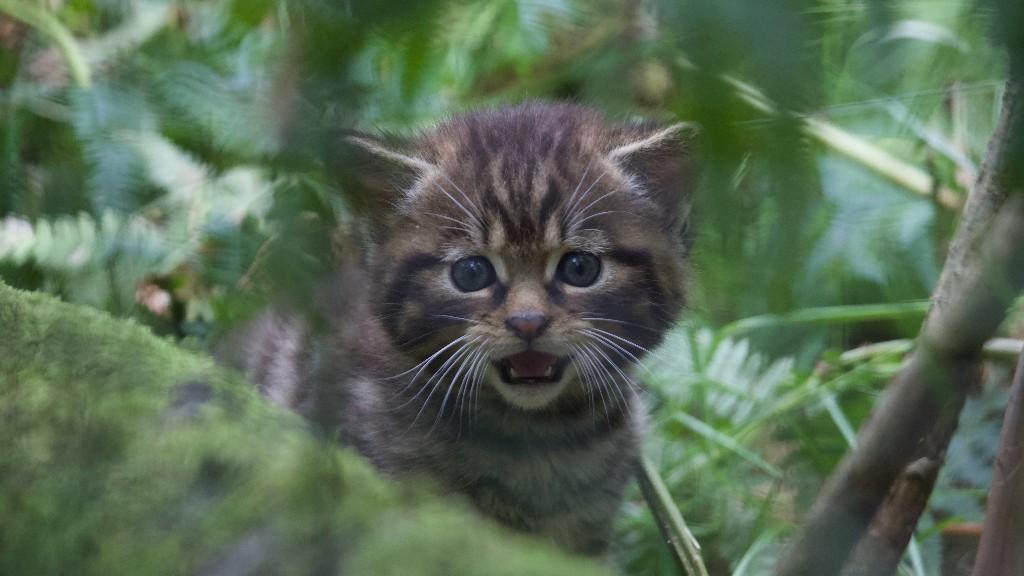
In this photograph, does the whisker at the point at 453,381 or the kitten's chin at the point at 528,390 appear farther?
the kitten's chin at the point at 528,390

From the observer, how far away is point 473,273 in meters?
2.23

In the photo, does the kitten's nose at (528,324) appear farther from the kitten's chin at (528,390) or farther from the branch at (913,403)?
the branch at (913,403)

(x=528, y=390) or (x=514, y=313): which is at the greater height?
(x=514, y=313)

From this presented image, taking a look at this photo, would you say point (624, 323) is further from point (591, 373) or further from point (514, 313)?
point (514, 313)

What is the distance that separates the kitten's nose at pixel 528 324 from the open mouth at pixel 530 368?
0.14 m

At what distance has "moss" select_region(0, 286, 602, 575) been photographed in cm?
86

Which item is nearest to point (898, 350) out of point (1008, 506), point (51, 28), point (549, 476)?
point (549, 476)

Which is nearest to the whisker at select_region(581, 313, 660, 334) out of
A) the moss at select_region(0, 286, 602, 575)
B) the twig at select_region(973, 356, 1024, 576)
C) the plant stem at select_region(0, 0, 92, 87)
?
the twig at select_region(973, 356, 1024, 576)

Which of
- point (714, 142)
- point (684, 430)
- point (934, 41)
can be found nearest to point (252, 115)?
point (714, 142)

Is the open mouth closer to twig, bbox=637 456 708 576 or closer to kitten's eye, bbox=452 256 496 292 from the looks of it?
kitten's eye, bbox=452 256 496 292

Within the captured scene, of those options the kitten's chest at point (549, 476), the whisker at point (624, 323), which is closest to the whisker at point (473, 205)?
the whisker at point (624, 323)

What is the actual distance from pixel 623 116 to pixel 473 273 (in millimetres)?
1421

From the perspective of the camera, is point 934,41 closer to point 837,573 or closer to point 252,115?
point 252,115

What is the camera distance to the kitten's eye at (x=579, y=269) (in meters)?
2.20
